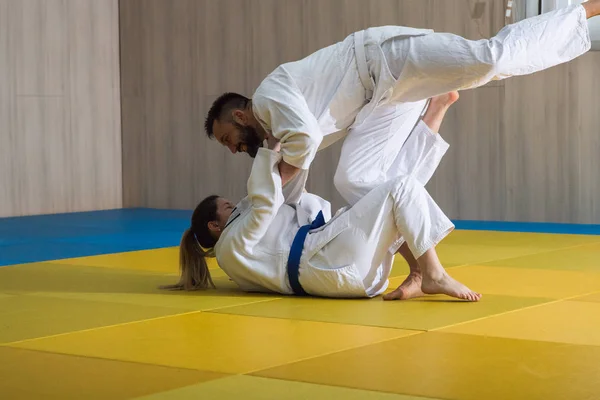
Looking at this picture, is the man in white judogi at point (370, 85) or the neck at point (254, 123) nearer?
the man in white judogi at point (370, 85)

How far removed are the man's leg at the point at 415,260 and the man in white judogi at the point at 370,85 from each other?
0.10 feet

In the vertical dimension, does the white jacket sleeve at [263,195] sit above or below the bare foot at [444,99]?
below

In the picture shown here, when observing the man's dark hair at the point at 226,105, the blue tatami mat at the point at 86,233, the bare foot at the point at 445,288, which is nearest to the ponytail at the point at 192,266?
the man's dark hair at the point at 226,105

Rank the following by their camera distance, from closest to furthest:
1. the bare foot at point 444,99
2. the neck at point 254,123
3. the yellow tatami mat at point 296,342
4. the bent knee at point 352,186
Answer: the yellow tatami mat at point 296,342
the neck at point 254,123
the bent knee at point 352,186
the bare foot at point 444,99

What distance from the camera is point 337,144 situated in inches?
341

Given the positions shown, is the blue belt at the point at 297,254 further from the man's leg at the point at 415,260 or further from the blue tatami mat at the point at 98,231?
the blue tatami mat at the point at 98,231

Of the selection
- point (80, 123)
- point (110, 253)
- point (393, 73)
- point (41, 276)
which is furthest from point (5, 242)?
point (393, 73)

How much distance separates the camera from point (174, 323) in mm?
3543

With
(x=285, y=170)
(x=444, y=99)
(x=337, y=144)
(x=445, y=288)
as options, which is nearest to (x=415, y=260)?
(x=445, y=288)

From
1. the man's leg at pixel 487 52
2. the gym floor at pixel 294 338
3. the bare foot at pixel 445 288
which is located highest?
the man's leg at pixel 487 52

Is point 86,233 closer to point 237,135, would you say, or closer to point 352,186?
point 237,135

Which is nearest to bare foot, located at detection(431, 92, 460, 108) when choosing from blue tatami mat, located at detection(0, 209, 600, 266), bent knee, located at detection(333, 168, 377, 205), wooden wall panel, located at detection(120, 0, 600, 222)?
bent knee, located at detection(333, 168, 377, 205)

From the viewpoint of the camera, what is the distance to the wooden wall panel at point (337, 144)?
7.72 metres

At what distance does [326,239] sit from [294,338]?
78 cm
